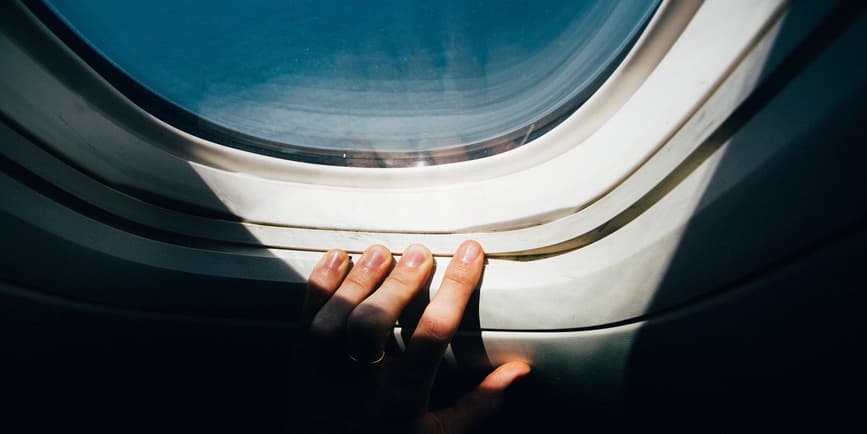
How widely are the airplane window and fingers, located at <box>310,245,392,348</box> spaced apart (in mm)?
284

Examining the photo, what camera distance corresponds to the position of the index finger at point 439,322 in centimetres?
69

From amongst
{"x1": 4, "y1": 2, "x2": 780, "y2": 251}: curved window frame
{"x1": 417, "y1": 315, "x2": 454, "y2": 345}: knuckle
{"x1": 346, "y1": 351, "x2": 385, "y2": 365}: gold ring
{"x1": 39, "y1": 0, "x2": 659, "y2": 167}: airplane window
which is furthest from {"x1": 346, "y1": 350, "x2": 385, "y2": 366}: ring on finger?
{"x1": 39, "y1": 0, "x2": 659, "y2": 167}: airplane window

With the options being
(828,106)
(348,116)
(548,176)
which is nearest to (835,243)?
(828,106)

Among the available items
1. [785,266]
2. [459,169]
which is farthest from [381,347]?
[785,266]

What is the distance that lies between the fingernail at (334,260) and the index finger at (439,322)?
0.86 ft

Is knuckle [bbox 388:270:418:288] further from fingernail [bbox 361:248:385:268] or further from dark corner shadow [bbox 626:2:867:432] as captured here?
dark corner shadow [bbox 626:2:867:432]

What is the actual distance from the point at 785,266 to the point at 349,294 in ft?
2.38

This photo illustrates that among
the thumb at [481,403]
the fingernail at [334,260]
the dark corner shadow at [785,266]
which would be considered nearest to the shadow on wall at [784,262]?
the dark corner shadow at [785,266]

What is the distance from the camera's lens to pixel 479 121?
0.86 meters

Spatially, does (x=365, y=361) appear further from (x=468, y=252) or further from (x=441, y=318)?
(x=468, y=252)

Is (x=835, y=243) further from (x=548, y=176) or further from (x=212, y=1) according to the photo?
(x=212, y=1)

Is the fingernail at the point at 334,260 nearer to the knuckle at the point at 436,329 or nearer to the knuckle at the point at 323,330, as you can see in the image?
the knuckle at the point at 323,330

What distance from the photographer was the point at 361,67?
81 centimetres

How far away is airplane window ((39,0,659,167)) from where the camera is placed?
70cm
